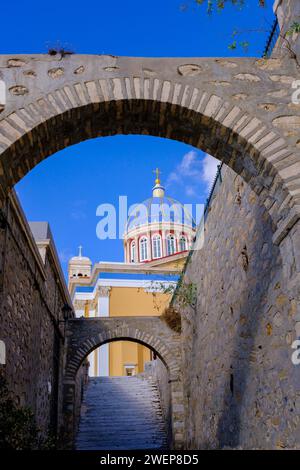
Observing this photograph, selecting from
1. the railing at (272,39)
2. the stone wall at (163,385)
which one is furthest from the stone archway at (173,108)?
the stone wall at (163,385)

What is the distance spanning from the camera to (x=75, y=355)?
12.7 meters

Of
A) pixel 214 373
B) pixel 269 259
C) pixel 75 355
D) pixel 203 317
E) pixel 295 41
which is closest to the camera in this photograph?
pixel 295 41

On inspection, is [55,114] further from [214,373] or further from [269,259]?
[214,373]

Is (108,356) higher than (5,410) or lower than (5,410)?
higher

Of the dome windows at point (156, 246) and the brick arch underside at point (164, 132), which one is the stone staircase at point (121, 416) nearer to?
the brick arch underside at point (164, 132)

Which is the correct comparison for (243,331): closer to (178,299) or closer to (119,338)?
(178,299)

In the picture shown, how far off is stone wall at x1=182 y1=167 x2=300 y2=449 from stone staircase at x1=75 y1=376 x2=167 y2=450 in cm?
467

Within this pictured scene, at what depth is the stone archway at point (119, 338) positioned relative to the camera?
12100mm

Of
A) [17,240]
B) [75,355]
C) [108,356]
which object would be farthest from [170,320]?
[108,356]

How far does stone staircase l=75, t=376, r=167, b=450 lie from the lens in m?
13.2

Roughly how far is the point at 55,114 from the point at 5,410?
2.62 metres

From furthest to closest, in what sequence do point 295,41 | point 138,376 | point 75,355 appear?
point 138,376
point 75,355
point 295,41

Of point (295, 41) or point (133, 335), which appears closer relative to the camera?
point (295, 41)

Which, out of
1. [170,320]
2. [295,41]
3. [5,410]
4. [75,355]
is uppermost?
[295,41]
